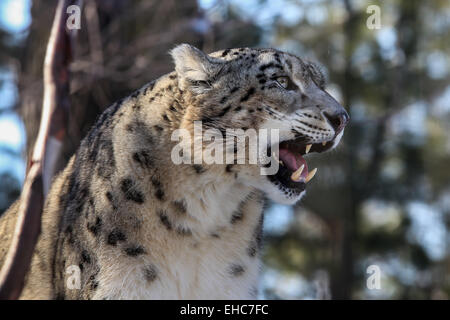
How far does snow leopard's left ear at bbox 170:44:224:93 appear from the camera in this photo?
5.06 metres

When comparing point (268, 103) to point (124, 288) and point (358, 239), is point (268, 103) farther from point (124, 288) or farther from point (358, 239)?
point (358, 239)

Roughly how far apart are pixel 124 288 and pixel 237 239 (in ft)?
3.25

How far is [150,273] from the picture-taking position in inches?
189

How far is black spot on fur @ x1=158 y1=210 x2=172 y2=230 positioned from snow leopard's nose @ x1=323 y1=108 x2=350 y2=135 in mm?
1369

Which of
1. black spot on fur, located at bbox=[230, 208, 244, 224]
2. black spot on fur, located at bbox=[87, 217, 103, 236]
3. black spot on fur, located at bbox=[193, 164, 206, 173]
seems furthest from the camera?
black spot on fur, located at bbox=[230, 208, 244, 224]

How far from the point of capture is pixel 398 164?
1783cm

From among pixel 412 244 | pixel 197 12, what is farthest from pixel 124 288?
pixel 412 244

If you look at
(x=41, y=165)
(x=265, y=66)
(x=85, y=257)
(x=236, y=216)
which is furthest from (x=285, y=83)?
(x=41, y=165)

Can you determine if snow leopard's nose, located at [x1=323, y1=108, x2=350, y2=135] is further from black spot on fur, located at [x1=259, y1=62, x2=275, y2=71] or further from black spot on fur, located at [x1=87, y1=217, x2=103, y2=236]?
black spot on fur, located at [x1=87, y1=217, x2=103, y2=236]

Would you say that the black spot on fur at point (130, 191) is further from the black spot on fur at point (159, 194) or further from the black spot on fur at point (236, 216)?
the black spot on fur at point (236, 216)

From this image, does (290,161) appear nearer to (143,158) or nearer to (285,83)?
(285,83)

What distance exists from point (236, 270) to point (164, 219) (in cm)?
71

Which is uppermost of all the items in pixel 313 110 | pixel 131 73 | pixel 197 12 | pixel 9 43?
pixel 9 43

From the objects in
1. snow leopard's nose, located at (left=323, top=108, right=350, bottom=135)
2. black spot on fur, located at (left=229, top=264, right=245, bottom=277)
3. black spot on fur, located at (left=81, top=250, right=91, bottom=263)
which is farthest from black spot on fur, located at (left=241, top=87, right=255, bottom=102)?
black spot on fur, located at (left=81, top=250, right=91, bottom=263)
